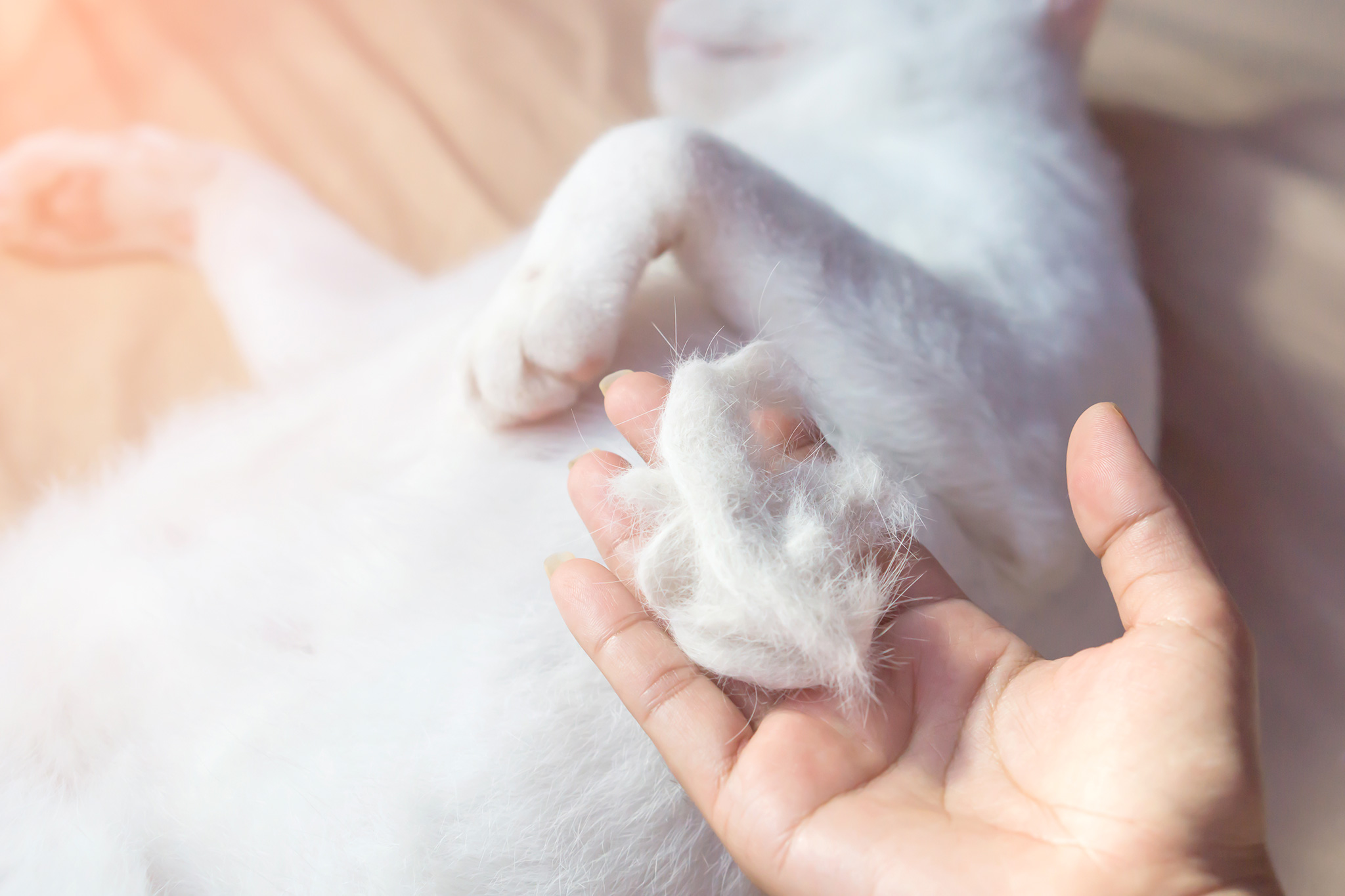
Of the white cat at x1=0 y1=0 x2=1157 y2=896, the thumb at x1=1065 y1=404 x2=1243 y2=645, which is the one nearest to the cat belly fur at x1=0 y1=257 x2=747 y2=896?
the white cat at x1=0 y1=0 x2=1157 y2=896

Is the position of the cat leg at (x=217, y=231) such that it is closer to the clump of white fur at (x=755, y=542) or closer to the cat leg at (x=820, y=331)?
the cat leg at (x=820, y=331)

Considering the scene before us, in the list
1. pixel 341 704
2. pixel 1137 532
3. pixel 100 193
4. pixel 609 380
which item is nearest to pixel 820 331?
pixel 609 380

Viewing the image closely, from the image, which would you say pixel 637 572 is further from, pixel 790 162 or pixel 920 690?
pixel 790 162

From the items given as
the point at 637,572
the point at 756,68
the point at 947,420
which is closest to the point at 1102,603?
the point at 947,420

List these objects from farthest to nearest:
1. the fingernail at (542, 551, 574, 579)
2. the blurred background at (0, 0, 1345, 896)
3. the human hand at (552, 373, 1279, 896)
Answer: the blurred background at (0, 0, 1345, 896) → the fingernail at (542, 551, 574, 579) → the human hand at (552, 373, 1279, 896)

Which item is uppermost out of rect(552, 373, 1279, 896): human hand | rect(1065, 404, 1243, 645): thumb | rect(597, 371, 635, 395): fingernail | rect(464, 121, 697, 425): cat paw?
rect(464, 121, 697, 425): cat paw

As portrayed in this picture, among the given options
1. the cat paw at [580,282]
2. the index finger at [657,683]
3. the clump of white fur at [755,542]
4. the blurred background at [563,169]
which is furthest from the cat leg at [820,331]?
the blurred background at [563,169]

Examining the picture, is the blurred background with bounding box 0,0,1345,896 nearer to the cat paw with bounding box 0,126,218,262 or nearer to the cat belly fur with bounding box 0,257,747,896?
the cat paw with bounding box 0,126,218,262
